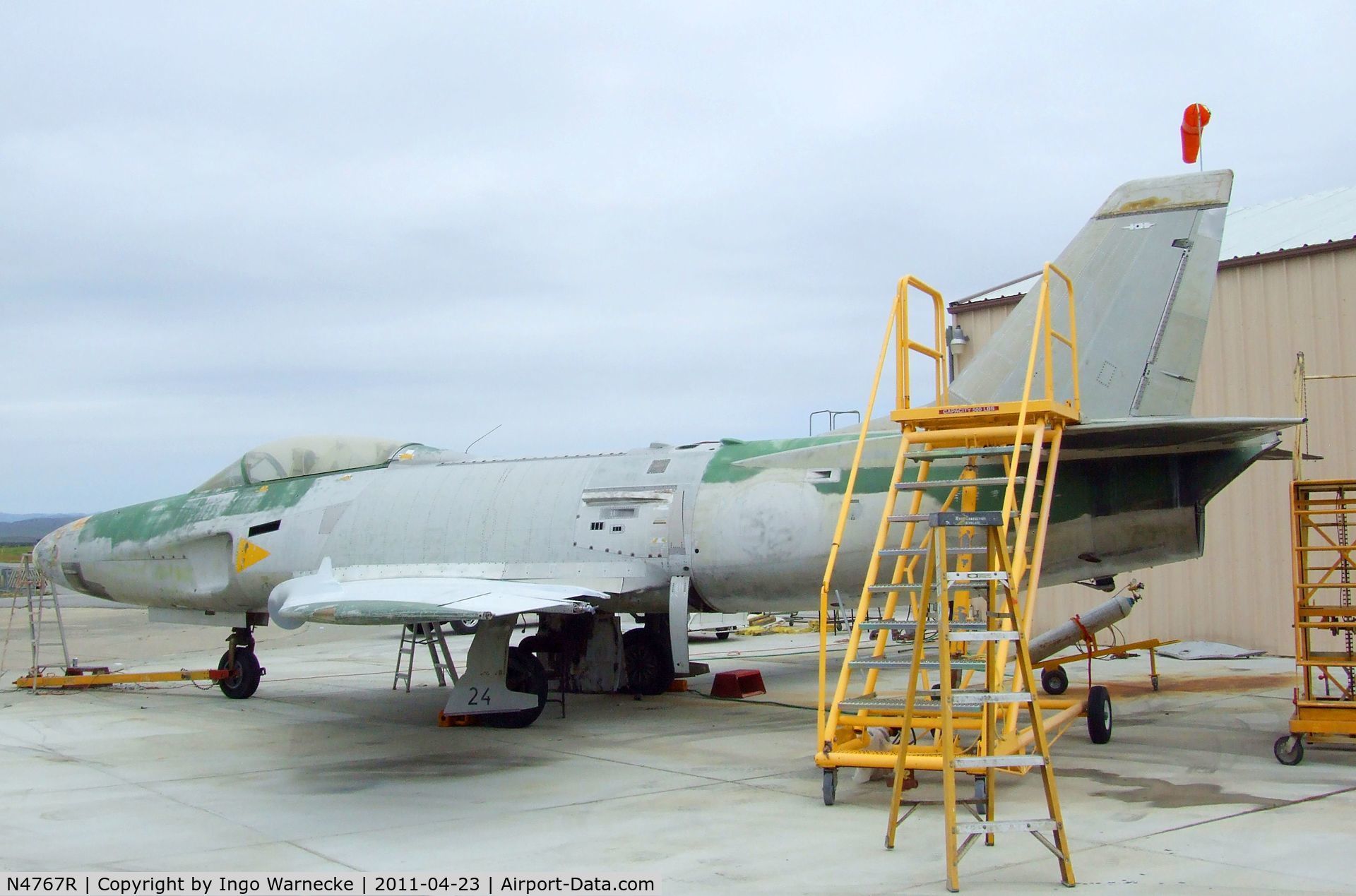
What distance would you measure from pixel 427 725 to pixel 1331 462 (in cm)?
1237

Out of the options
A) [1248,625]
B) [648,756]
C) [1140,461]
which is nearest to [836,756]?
[648,756]

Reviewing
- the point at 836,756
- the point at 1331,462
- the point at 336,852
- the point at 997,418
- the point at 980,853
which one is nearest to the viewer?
the point at 980,853

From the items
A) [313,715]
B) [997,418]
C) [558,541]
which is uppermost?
[997,418]

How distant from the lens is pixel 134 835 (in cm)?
650

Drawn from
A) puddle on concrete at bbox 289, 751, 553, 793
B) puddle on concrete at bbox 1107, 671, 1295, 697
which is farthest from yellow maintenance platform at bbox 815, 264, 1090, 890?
puddle on concrete at bbox 1107, 671, 1295, 697

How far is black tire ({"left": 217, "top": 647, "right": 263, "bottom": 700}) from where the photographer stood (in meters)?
13.6

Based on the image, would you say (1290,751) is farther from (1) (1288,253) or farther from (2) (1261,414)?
(1) (1288,253)

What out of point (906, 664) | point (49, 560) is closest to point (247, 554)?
point (49, 560)

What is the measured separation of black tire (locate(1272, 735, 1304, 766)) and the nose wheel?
10.8 m

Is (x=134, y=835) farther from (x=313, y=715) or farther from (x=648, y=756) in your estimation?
(x=313, y=715)

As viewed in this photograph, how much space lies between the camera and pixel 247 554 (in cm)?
1261

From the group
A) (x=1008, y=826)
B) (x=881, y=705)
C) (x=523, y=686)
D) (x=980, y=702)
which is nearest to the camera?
(x=1008, y=826)

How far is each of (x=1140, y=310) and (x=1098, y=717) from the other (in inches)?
130

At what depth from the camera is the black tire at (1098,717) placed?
891 centimetres
